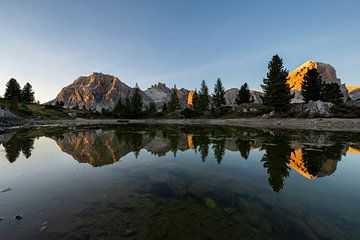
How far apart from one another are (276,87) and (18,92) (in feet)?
469

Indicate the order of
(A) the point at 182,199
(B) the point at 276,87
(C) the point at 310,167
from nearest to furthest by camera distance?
1. (A) the point at 182,199
2. (C) the point at 310,167
3. (B) the point at 276,87

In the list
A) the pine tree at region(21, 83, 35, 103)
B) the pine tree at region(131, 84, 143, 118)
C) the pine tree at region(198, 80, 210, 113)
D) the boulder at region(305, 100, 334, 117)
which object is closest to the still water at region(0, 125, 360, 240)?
the boulder at region(305, 100, 334, 117)

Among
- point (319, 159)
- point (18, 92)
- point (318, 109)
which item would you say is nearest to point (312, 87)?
point (318, 109)

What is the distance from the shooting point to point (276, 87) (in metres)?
59.4

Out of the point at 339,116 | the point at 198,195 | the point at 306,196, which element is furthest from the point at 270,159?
the point at 339,116

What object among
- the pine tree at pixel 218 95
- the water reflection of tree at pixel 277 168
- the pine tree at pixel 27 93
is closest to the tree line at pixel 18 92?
the pine tree at pixel 27 93

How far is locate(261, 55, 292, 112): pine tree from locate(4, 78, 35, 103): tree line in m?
128

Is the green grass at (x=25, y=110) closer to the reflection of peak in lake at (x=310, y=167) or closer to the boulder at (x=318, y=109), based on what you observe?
the reflection of peak in lake at (x=310, y=167)

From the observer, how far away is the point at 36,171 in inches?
482

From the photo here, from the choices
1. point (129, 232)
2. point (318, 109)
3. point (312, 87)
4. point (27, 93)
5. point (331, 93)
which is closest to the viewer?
point (129, 232)

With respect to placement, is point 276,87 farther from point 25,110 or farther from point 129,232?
point 25,110

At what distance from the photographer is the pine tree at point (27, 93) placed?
124 meters

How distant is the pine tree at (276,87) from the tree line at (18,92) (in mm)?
127529

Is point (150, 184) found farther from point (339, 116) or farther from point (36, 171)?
point (339, 116)
